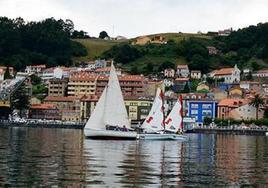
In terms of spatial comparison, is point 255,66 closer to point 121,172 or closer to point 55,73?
point 55,73

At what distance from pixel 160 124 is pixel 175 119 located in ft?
12.3

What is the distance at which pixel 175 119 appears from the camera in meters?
81.7

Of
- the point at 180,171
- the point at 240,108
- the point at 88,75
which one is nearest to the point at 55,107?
the point at 88,75

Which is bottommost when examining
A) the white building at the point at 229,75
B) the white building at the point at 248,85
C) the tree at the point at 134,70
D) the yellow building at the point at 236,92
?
the yellow building at the point at 236,92

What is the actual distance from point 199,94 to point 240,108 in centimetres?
1124

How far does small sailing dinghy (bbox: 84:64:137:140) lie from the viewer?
6894cm

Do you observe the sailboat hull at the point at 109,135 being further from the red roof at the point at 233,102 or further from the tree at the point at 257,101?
the red roof at the point at 233,102

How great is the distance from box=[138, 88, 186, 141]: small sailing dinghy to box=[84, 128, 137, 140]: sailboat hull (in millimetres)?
4034

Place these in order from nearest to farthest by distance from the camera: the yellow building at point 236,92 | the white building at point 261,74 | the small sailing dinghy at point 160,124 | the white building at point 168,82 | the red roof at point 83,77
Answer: the small sailing dinghy at point 160,124
the yellow building at point 236,92
the red roof at point 83,77
the white building at point 168,82
the white building at point 261,74

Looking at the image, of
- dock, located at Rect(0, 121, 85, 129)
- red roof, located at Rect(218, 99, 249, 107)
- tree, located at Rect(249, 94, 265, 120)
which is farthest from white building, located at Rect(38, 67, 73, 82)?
tree, located at Rect(249, 94, 265, 120)

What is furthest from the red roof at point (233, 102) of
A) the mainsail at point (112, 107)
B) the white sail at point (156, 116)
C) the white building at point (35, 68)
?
the mainsail at point (112, 107)

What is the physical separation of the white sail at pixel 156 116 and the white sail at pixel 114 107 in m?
7.86

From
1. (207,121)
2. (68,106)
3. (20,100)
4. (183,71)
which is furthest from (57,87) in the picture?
(207,121)

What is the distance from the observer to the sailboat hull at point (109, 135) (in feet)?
233
